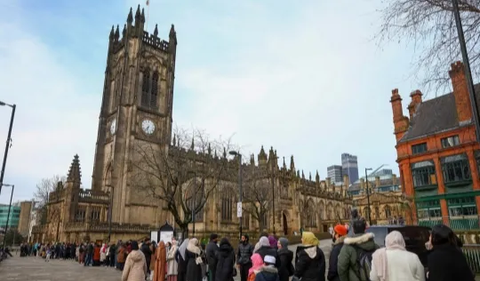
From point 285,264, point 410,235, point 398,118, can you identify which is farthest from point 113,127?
point 285,264


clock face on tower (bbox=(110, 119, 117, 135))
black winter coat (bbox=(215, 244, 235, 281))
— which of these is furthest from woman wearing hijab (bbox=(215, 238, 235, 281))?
clock face on tower (bbox=(110, 119, 117, 135))

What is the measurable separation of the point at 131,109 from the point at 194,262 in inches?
1606

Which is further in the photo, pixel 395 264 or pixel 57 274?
pixel 57 274

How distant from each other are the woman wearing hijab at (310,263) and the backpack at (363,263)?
78 centimetres

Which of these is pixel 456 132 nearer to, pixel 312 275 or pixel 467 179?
pixel 467 179

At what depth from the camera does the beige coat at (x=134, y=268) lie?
7359 millimetres

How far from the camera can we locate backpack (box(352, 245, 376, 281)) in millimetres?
4840

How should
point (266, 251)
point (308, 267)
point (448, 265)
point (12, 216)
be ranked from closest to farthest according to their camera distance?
point (448, 265), point (308, 267), point (266, 251), point (12, 216)

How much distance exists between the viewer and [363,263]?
16.0 feet

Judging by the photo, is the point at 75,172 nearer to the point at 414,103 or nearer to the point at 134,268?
the point at 134,268

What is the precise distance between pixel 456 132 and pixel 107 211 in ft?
134

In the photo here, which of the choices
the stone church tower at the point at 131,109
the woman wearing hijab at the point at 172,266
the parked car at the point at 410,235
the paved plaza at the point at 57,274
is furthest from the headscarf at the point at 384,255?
the stone church tower at the point at 131,109

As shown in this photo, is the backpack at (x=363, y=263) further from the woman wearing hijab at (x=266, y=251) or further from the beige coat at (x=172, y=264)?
the beige coat at (x=172, y=264)

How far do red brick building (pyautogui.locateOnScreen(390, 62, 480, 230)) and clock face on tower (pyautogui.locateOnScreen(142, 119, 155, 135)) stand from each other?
3448 centimetres
